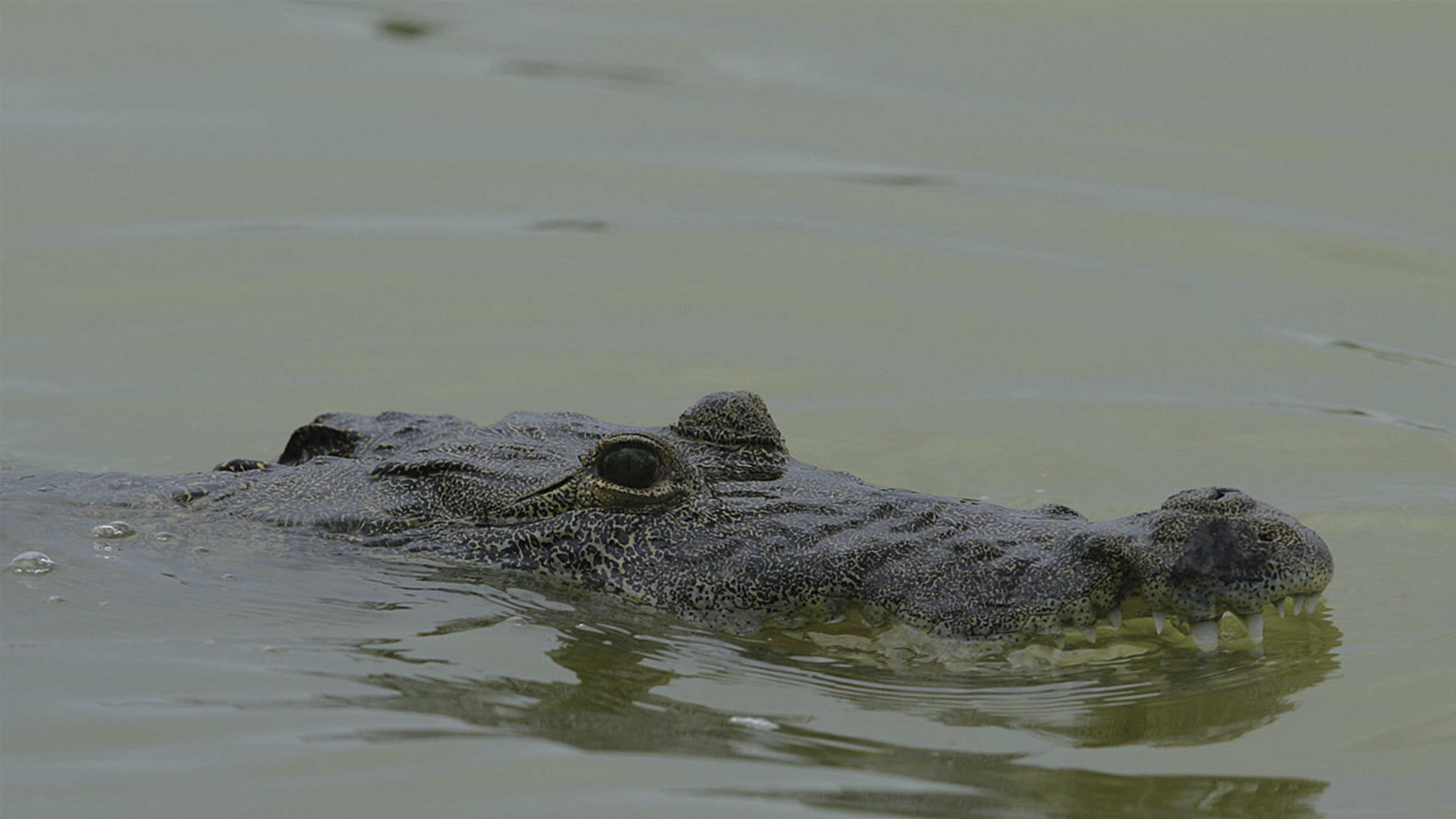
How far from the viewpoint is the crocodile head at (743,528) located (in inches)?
229

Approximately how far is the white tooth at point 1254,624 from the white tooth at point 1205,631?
9 cm

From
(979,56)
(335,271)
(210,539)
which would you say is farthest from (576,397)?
(979,56)

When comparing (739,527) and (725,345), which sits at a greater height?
(725,345)

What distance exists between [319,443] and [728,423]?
1974mm

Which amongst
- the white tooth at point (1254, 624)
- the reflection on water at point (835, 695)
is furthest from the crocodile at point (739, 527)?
the reflection on water at point (835, 695)

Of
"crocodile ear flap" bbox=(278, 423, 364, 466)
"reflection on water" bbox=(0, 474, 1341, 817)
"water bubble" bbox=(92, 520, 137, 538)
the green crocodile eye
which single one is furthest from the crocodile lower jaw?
"water bubble" bbox=(92, 520, 137, 538)

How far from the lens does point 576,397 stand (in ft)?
33.5

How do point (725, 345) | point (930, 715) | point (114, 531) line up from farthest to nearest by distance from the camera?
point (725, 345)
point (114, 531)
point (930, 715)

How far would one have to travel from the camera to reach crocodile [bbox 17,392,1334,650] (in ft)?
19.1

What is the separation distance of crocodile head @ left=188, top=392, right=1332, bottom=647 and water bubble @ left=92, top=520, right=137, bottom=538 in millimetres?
285

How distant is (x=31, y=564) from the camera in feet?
22.9

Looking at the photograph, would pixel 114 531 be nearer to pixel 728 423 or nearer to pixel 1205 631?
pixel 728 423

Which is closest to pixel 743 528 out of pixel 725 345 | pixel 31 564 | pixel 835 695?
pixel 835 695

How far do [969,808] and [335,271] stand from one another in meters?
7.73
